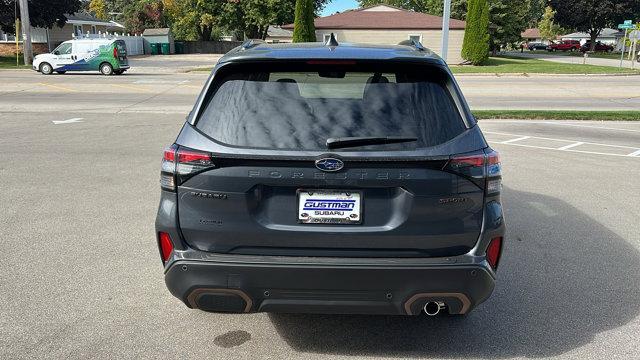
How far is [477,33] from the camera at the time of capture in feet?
122

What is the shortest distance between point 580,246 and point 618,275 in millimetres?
709

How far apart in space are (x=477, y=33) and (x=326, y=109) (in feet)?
122

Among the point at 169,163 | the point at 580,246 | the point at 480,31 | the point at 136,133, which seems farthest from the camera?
the point at 480,31

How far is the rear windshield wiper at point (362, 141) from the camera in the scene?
2.88 meters

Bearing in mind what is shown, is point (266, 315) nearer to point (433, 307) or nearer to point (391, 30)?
point (433, 307)

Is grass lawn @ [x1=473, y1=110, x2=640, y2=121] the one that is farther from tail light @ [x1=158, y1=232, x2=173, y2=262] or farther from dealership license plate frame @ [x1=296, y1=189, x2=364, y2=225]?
tail light @ [x1=158, y1=232, x2=173, y2=262]

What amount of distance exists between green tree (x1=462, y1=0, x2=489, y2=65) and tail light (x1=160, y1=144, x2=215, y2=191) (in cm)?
3687

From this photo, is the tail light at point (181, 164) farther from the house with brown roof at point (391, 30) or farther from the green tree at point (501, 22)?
the green tree at point (501, 22)

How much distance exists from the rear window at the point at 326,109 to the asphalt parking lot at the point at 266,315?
1.37 metres

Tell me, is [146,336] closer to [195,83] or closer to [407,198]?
[407,198]

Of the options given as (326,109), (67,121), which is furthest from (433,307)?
(67,121)

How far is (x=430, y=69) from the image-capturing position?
10.4 feet

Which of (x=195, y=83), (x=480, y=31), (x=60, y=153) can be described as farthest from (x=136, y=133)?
(x=480, y=31)

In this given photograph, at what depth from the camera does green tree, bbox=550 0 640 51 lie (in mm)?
67250
